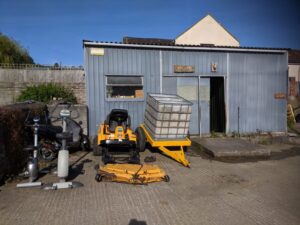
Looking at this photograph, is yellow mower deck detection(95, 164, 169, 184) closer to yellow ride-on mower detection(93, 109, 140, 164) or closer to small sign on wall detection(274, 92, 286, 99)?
yellow ride-on mower detection(93, 109, 140, 164)

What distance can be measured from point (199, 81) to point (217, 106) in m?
1.73

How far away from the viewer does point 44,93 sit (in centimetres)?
1221

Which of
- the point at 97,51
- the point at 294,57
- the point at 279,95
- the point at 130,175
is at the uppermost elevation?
the point at 294,57

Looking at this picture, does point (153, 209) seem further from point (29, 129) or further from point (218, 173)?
point (29, 129)

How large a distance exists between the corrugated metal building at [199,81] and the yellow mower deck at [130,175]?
4324 millimetres

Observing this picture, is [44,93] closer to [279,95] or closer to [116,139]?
[116,139]

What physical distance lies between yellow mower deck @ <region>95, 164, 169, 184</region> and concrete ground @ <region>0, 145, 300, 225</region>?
0.14m

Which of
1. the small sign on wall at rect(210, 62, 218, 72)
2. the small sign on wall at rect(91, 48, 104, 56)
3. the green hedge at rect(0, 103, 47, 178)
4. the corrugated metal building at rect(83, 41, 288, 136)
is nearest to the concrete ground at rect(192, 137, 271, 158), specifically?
the corrugated metal building at rect(83, 41, 288, 136)

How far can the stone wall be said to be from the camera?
13.2 meters

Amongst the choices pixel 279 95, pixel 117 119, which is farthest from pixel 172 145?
pixel 279 95

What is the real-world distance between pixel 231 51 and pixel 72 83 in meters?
7.43

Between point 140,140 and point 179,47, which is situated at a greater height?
point 179,47

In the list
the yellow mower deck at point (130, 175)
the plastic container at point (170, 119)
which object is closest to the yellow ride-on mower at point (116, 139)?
the plastic container at point (170, 119)

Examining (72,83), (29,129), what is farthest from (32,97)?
(29,129)
